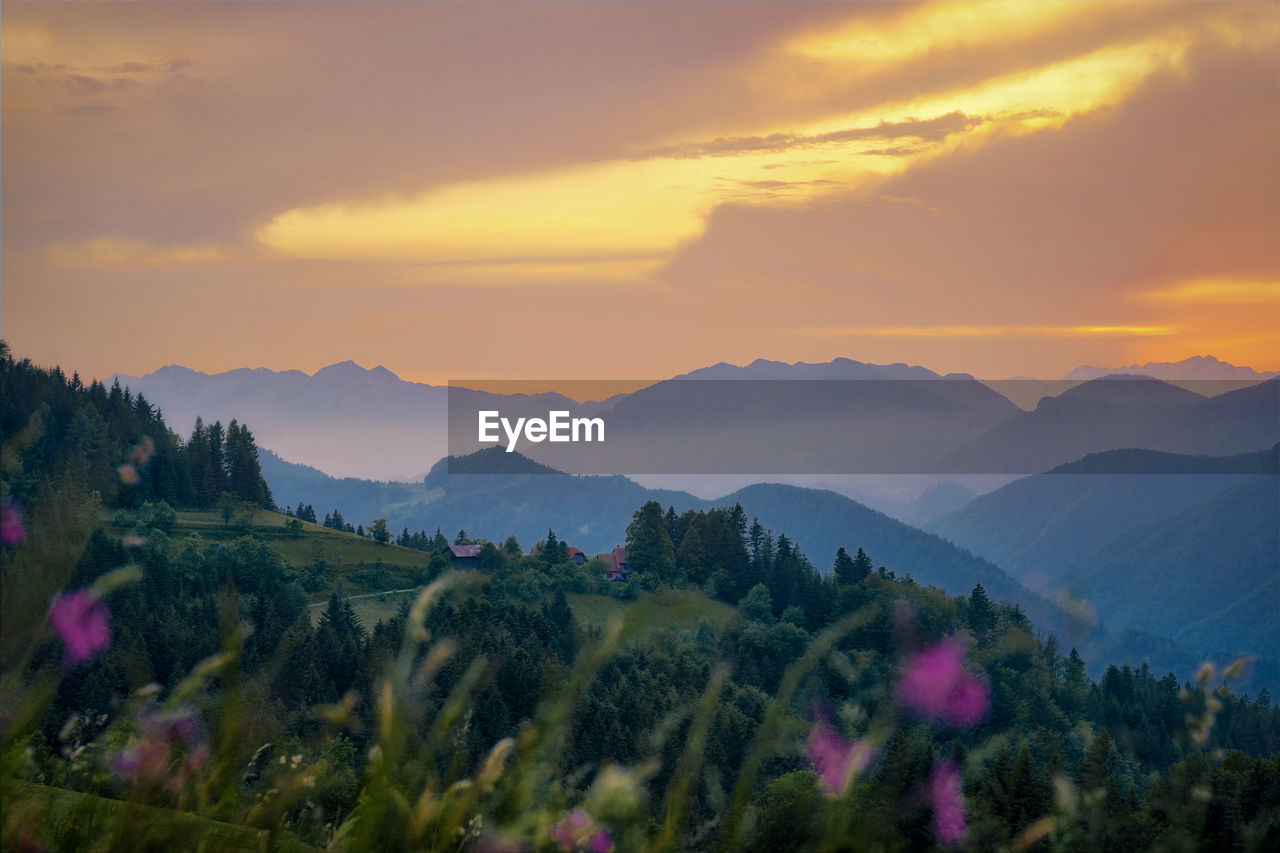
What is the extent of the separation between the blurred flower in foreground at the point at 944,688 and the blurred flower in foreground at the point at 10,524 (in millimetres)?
95763

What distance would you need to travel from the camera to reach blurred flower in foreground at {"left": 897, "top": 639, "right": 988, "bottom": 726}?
114 m

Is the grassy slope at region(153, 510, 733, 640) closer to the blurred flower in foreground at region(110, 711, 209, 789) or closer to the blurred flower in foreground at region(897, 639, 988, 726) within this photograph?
the blurred flower in foreground at region(897, 639, 988, 726)

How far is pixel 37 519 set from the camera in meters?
118

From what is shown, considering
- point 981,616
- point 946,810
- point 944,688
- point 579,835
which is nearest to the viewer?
point 579,835

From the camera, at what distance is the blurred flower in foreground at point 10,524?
115 m

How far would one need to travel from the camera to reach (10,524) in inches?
4683

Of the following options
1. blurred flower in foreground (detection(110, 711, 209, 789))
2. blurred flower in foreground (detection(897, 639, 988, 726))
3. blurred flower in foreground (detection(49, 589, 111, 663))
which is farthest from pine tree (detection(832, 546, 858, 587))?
blurred flower in foreground (detection(110, 711, 209, 789))

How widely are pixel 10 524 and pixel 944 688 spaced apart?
10300cm

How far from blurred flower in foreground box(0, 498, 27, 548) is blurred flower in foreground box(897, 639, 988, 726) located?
9576cm

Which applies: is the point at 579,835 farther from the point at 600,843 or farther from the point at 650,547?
the point at 650,547

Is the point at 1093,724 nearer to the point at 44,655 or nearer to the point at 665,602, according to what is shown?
the point at 665,602

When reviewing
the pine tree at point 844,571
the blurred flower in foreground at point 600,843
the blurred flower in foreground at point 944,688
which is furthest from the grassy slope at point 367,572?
the blurred flower in foreground at point 600,843

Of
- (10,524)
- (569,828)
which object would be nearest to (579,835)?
(569,828)

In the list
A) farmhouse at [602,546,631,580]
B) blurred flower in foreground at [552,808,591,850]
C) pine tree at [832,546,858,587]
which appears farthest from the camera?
pine tree at [832,546,858,587]
